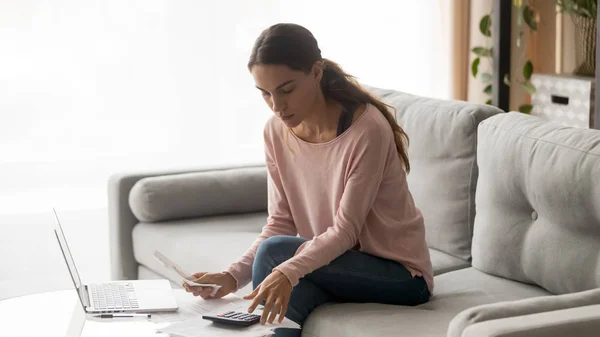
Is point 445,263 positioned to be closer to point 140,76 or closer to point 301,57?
point 301,57

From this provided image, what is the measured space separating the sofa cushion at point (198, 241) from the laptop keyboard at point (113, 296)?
526 mm

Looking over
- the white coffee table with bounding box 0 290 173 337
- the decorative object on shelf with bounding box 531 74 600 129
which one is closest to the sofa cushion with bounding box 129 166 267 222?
the white coffee table with bounding box 0 290 173 337

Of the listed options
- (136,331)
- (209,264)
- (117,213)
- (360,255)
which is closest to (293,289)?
(360,255)

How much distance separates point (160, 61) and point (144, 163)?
0.47 meters

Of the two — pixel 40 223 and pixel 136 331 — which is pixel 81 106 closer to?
pixel 40 223

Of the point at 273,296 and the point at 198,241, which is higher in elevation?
the point at 273,296

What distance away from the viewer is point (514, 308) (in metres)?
1.48

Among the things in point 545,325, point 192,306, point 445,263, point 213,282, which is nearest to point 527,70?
point 445,263

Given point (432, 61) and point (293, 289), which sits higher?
point (432, 61)

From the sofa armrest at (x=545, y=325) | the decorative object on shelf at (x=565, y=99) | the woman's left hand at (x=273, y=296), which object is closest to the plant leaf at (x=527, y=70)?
the decorative object on shelf at (x=565, y=99)

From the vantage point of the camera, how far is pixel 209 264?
8.09ft

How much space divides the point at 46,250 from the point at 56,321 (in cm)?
195

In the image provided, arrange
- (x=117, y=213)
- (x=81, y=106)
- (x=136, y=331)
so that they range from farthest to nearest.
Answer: (x=81, y=106)
(x=117, y=213)
(x=136, y=331)

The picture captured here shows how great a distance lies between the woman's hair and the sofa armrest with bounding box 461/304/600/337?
68 centimetres
